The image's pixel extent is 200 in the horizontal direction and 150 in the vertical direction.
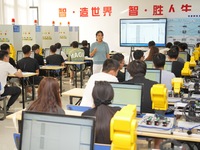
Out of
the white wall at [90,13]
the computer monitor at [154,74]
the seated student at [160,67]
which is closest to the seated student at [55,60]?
the white wall at [90,13]

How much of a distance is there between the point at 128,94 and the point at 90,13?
906cm

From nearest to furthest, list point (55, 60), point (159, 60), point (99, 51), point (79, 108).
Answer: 1. point (79, 108)
2. point (159, 60)
3. point (99, 51)
4. point (55, 60)

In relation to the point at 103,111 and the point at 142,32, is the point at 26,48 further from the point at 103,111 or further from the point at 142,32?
the point at 142,32

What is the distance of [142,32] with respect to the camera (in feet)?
35.9

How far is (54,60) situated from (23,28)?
6.54 ft

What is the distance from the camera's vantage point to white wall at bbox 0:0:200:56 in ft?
35.0

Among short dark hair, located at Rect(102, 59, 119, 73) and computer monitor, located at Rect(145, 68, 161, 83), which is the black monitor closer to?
computer monitor, located at Rect(145, 68, 161, 83)

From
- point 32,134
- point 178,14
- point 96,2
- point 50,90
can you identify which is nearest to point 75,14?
point 96,2

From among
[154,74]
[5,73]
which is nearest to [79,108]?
[154,74]

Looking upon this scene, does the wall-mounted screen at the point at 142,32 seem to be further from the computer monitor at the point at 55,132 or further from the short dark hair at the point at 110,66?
the computer monitor at the point at 55,132

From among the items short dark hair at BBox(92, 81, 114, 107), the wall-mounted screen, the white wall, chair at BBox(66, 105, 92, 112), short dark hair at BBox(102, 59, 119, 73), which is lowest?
chair at BBox(66, 105, 92, 112)

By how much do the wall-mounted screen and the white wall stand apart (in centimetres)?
25

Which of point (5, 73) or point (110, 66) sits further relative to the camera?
point (5, 73)

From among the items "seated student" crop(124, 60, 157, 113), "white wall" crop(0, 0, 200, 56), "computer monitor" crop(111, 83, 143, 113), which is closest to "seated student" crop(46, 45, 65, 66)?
"white wall" crop(0, 0, 200, 56)
